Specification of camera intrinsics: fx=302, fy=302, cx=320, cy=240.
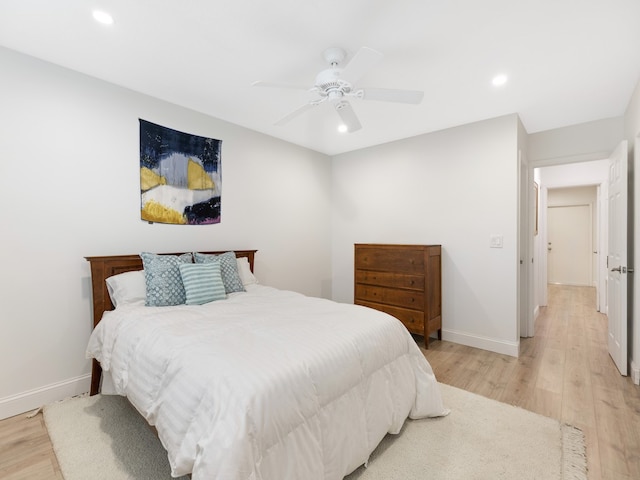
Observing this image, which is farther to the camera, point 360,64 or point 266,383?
point 360,64

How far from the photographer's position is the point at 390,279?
11.6 feet

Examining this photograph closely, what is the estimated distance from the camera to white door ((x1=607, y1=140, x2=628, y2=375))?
259 cm

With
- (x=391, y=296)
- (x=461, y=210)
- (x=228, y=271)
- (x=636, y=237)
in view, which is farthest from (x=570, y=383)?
(x=228, y=271)

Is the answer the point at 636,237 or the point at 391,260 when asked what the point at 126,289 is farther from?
the point at 636,237

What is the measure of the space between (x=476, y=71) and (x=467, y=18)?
0.65 metres

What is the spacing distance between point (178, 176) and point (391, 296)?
2616 mm

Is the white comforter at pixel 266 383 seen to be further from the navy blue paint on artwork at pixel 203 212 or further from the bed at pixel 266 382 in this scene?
the navy blue paint on artwork at pixel 203 212

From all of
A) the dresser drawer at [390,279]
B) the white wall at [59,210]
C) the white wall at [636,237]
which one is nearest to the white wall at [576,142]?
the white wall at [636,237]

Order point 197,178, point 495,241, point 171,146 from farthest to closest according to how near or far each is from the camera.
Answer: point 495,241, point 197,178, point 171,146

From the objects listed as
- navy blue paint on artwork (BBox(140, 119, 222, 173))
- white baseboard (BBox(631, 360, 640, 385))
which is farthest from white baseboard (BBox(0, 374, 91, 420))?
white baseboard (BBox(631, 360, 640, 385))

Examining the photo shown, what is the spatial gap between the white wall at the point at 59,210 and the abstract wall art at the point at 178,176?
3.1 inches

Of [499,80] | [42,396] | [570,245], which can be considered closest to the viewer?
[42,396]

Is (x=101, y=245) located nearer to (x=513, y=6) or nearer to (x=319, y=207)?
(x=319, y=207)

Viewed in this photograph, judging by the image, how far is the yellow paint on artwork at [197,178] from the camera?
3002mm
